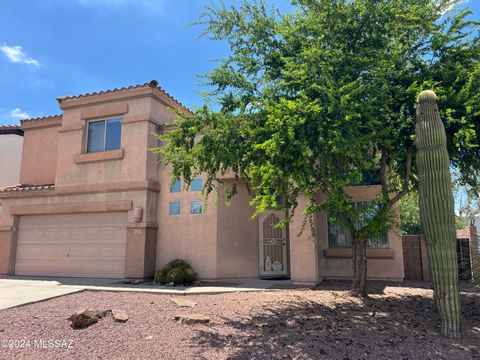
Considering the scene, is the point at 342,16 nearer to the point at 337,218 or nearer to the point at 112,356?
the point at 337,218

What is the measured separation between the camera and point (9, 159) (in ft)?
67.4

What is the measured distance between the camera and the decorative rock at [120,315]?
7221mm

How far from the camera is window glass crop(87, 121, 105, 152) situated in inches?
575

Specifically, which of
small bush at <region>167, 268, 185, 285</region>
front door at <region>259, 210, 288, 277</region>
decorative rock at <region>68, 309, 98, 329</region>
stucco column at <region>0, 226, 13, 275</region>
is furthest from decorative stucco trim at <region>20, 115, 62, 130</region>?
decorative rock at <region>68, 309, 98, 329</region>

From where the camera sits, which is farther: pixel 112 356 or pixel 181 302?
pixel 181 302

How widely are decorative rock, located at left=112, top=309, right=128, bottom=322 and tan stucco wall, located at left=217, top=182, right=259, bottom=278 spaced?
499 cm

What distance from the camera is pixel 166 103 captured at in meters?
14.7

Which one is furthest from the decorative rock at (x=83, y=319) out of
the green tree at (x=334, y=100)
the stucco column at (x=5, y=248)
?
the stucco column at (x=5, y=248)

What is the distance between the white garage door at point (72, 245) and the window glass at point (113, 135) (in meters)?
2.60

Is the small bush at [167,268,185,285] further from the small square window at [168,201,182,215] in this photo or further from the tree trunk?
the tree trunk

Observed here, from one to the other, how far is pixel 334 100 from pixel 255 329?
439 centimetres

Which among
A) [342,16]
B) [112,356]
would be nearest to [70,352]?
[112,356]

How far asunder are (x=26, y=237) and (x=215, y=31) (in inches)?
448

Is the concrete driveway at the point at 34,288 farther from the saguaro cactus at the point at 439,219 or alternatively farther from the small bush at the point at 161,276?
the saguaro cactus at the point at 439,219
